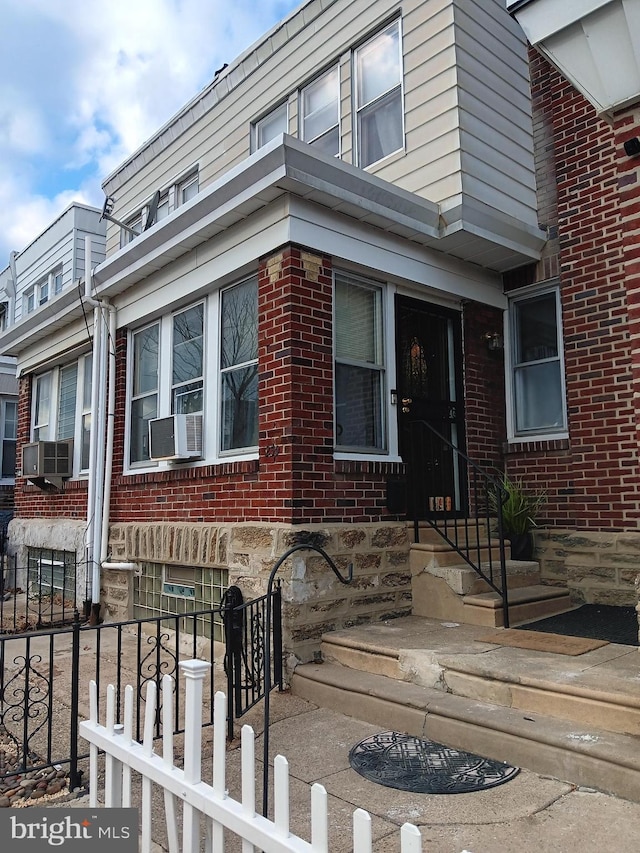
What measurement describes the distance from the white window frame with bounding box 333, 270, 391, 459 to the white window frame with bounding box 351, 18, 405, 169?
1.69 m

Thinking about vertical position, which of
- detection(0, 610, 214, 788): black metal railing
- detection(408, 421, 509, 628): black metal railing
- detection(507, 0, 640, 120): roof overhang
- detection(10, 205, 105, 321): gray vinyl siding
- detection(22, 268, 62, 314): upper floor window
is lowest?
detection(0, 610, 214, 788): black metal railing

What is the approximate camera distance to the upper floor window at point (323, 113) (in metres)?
7.65

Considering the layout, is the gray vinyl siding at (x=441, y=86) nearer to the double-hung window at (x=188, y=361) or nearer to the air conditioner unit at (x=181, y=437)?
the double-hung window at (x=188, y=361)

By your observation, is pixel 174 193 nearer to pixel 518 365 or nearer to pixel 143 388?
pixel 143 388

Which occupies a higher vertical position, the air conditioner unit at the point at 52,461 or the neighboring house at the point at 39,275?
the neighboring house at the point at 39,275

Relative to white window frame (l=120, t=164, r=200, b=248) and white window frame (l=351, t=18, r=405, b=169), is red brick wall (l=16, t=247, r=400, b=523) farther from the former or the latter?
white window frame (l=120, t=164, r=200, b=248)

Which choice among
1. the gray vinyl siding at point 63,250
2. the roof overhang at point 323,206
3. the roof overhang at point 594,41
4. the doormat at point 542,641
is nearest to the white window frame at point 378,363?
the roof overhang at point 323,206

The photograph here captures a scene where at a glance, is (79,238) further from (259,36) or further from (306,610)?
(306,610)

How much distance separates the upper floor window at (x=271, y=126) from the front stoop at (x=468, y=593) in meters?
5.74

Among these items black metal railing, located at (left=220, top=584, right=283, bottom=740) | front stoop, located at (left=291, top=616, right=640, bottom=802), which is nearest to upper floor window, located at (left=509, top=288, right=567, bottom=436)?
front stoop, located at (left=291, top=616, right=640, bottom=802)

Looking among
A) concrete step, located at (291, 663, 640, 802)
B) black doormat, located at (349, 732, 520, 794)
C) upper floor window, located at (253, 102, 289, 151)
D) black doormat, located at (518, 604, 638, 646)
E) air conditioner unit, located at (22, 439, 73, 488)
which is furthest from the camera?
air conditioner unit, located at (22, 439, 73, 488)

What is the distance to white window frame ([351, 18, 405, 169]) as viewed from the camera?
6824 millimetres

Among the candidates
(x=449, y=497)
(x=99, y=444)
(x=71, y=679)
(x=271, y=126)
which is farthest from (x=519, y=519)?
(x=271, y=126)

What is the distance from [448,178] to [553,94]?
200 centimetres
